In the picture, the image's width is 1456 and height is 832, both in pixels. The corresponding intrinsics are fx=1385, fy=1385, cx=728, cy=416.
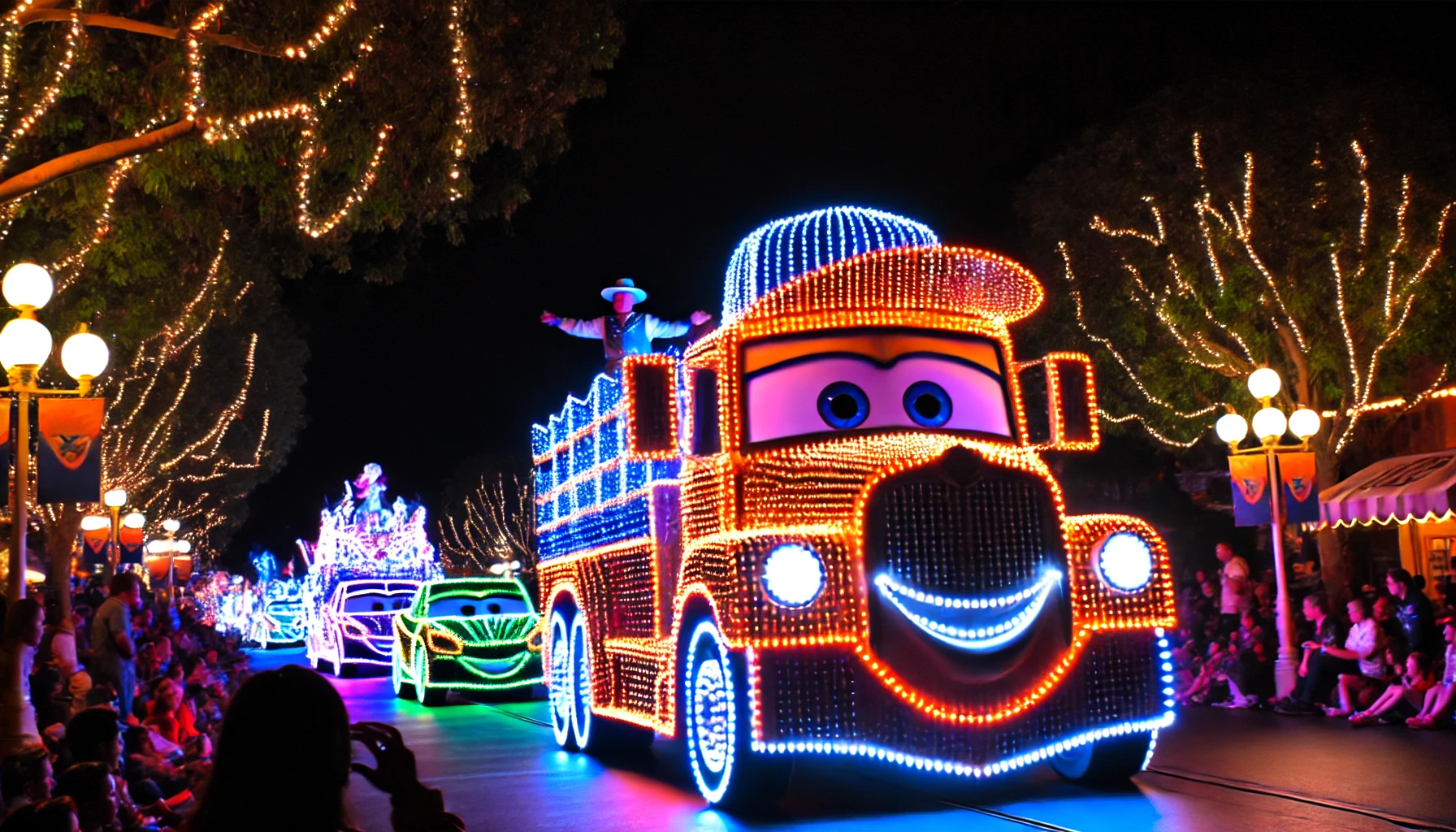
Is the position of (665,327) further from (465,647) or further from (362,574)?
(362,574)

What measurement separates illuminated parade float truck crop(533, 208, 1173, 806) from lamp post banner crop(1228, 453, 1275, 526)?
22.0 feet

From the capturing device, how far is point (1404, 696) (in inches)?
465

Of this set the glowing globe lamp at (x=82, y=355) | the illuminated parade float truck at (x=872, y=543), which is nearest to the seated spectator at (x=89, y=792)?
the illuminated parade float truck at (x=872, y=543)

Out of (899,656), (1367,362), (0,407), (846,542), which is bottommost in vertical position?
(899,656)

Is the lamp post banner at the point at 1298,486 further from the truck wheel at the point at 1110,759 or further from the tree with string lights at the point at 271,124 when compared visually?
the tree with string lights at the point at 271,124

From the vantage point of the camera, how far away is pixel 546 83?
13.2 meters

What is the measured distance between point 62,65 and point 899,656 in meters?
8.32

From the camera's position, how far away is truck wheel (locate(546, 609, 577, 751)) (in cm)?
1125

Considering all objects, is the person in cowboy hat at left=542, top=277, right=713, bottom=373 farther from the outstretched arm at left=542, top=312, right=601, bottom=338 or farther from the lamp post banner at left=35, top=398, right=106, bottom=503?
the lamp post banner at left=35, top=398, right=106, bottom=503

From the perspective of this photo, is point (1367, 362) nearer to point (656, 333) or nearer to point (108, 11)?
point (656, 333)

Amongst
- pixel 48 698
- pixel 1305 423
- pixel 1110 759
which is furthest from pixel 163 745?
pixel 1305 423

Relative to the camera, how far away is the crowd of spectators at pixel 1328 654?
11828mm

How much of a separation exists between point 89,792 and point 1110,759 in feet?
18.0

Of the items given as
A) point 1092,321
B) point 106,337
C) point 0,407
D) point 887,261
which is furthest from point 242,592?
point 887,261
